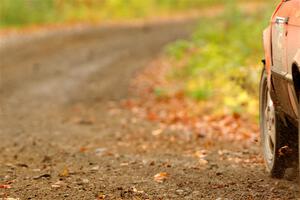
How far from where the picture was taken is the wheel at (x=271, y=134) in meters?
6.88

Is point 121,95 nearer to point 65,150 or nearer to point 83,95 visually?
point 83,95

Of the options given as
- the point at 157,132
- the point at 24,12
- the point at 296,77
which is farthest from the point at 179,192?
the point at 24,12

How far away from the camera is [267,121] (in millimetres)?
7391


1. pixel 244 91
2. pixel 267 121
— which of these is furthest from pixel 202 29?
pixel 267 121

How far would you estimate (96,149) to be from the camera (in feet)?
31.2

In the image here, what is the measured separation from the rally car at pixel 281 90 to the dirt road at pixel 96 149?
24 cm

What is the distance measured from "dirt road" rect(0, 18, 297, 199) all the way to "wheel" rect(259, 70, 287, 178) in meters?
0.13

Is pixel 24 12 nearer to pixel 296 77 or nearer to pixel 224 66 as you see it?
pixel 224 66

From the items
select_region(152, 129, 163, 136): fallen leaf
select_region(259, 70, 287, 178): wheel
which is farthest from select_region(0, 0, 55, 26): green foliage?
select_region(259, 70, 287, 178): wheel

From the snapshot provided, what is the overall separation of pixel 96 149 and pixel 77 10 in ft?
80.6

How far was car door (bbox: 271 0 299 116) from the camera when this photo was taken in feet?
19.6

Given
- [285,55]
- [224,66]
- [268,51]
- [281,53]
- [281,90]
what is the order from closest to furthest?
[285,55]
[281,53]
[281,90]
[268,51]
[224,66]

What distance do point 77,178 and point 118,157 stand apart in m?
1.49

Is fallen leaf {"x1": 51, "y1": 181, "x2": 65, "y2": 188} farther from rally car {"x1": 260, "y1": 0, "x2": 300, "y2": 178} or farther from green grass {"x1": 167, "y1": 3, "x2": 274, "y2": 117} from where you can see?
green grass {"x1": 167, "y1": 3, "x2": 274, "y2": 117}
